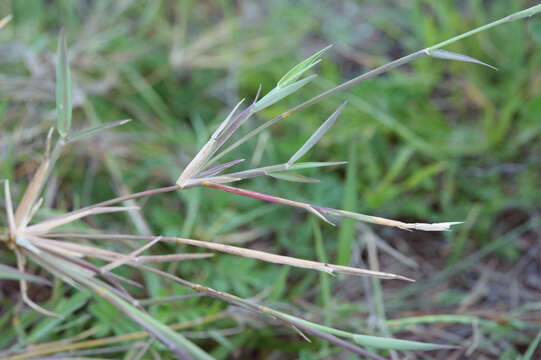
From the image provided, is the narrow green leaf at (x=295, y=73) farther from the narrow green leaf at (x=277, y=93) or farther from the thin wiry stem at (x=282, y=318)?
the thin wiry stem at (x=282, y=318)

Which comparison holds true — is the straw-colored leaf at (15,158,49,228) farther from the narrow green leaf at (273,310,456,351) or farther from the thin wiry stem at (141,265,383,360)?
the narrow green leaf at (273,310,456,351)

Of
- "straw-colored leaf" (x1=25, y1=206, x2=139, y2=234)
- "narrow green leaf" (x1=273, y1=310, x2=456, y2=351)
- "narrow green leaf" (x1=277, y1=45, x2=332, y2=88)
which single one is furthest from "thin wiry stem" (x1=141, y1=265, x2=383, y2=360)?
"narrow green leaf" (x1=277, y1=45, x2=332, y2=88)

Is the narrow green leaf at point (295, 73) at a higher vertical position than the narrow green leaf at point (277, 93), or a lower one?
higher

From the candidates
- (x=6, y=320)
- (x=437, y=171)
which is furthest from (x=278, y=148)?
(x=6, y=320)

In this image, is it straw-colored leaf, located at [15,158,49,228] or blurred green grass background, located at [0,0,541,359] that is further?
blurred green grass background, located at [0,0,541,359]

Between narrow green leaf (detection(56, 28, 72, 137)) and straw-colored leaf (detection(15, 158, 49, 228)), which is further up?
narrow green leaf (detection(56, 28, 72, 137))

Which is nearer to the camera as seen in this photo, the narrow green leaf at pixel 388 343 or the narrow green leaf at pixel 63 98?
the narrow green leaf at pixel 388 343

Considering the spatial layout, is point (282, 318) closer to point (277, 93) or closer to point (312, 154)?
point (277, 93)

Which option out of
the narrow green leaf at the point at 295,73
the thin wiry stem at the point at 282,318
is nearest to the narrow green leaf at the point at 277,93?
the narrow green leaf at the point at 295,73
